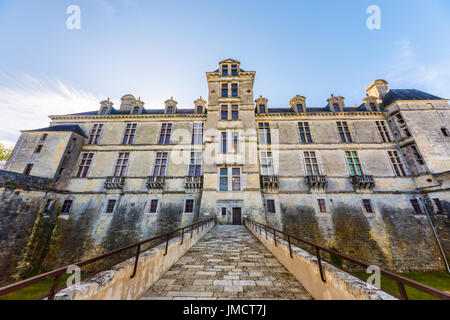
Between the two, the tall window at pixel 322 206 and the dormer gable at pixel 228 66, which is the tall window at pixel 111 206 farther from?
the tall window at pixel 322 206

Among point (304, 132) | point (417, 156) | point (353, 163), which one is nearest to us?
point (417, 156)

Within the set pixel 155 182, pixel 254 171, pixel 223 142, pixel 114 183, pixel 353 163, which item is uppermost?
pixel 223 142

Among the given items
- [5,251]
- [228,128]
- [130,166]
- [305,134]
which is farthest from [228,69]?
[5,251]

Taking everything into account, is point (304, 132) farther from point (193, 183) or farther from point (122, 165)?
point (122, 165)

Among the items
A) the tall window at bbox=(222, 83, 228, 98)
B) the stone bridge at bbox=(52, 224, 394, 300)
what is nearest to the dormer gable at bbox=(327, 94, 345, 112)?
the tall window at bbox=(222, 83, 228, 98)

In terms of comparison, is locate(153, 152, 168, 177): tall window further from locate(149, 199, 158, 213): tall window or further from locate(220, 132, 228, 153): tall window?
locate(220, 132, 228, 153): tall window

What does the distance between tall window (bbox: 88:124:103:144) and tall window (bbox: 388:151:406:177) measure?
3250cm

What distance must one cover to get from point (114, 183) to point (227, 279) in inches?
650

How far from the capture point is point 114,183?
658 inches

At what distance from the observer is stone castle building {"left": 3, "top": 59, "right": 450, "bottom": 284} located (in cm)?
1473

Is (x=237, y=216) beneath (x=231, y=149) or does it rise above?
beneath

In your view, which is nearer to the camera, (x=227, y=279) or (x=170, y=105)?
(x=227, y=279)

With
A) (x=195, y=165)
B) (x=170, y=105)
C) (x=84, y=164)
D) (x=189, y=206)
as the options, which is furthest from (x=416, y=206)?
(x=84, y=164)

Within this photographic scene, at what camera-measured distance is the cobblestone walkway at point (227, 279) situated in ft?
13.0
